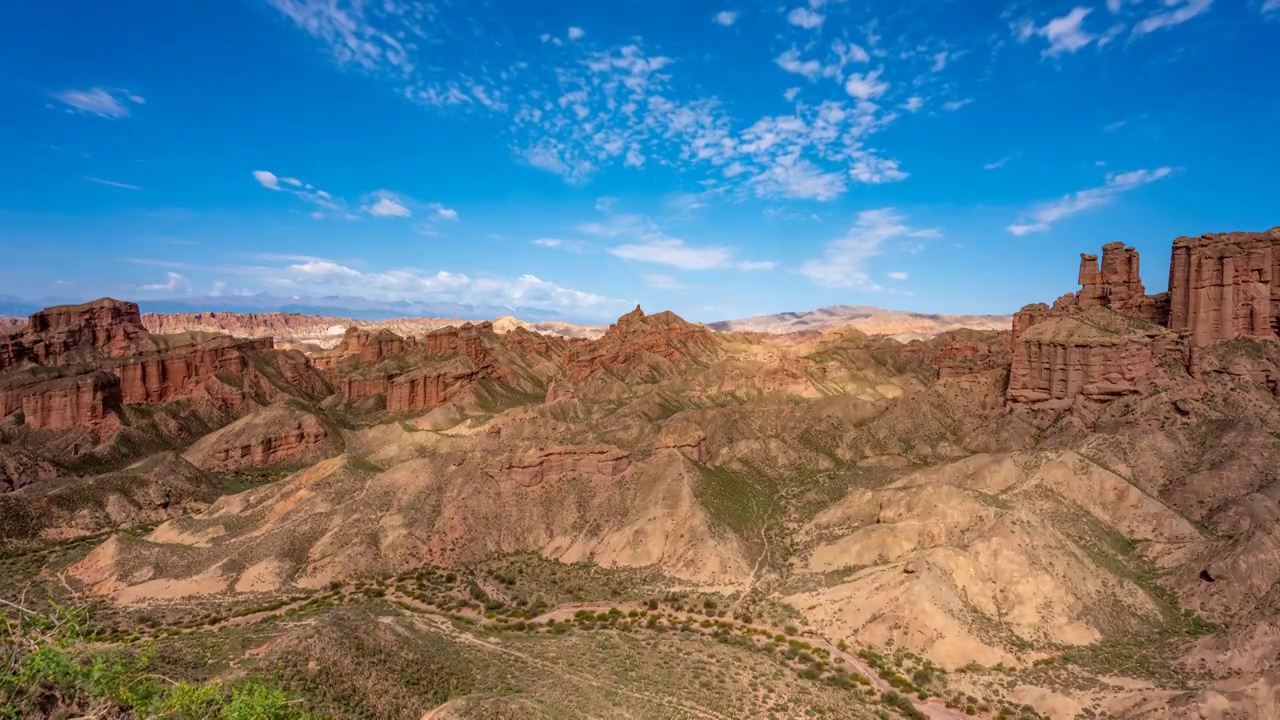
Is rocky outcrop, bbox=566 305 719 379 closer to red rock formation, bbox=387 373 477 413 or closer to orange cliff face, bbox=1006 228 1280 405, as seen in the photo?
red rock formation, bbox=387 373 477 413

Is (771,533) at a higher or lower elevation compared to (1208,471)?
lower

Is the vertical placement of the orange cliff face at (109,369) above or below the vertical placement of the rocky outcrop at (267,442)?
above

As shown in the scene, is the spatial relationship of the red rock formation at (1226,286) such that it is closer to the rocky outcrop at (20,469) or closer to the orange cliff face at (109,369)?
the rocky outcrop at (20,469)

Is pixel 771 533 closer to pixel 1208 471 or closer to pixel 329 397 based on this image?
pixel 1208 471

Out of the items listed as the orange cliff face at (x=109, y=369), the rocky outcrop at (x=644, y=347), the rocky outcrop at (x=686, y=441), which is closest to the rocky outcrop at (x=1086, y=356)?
the rocky outcrop at (x=686, y=441)

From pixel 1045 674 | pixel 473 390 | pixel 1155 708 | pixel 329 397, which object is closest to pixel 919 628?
pixel 1045 674

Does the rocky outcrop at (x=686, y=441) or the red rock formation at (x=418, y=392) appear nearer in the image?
the rocky outcrop at (x=686, y=441)

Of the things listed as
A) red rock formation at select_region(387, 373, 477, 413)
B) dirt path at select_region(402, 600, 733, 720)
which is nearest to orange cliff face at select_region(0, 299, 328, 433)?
red rock formation at select_region(387, 373, 477, 413)
